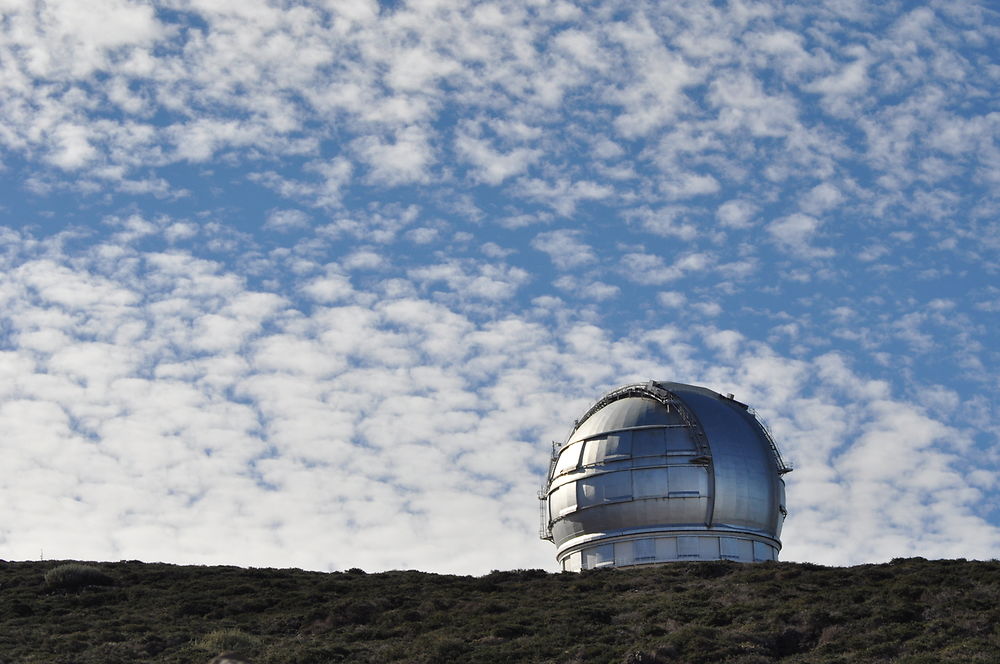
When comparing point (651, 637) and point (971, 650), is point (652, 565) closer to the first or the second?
point (651, 637)

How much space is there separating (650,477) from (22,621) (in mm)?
21211

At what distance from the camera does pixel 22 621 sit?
114 feet

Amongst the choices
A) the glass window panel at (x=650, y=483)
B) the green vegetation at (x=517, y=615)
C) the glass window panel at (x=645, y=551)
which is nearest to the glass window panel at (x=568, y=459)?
the glass window panel at (x=650, y=483)

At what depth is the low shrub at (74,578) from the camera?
39.1 meters

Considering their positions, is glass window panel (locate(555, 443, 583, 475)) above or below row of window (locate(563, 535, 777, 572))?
above

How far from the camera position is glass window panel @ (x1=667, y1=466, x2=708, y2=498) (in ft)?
143

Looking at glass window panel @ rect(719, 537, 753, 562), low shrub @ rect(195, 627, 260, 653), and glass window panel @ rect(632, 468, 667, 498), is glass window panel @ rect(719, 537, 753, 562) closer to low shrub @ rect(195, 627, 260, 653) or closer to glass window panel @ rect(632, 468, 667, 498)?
glass window panel @ rect(632, 468, 667, 498)

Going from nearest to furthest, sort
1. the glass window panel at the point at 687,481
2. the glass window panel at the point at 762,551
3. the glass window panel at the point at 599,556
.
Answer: the glass window panel at the point at 687,481, the glass window panel at the point at 599,556, the glass window panel at the point at 762,551

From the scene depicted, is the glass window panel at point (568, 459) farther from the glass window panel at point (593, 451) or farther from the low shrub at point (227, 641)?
the low shrub at point (227, 641)

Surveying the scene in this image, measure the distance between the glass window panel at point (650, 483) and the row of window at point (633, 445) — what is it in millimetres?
660

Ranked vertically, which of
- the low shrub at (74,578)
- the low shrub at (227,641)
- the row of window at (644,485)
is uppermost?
the row of window at (644,485)

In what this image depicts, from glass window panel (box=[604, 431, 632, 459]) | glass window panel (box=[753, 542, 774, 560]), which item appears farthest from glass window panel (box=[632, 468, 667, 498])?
glass window panel (box=[753, 542, 774, 560])

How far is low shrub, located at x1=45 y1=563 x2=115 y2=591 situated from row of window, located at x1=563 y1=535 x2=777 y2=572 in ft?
55.8

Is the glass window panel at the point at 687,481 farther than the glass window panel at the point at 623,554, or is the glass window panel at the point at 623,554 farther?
the glass window panel at the point at 623,554
